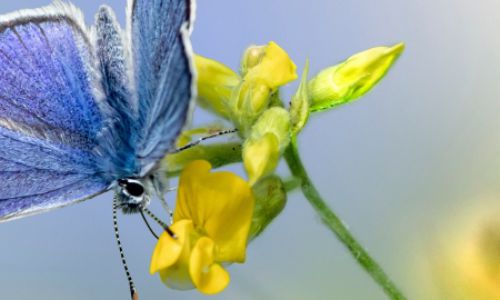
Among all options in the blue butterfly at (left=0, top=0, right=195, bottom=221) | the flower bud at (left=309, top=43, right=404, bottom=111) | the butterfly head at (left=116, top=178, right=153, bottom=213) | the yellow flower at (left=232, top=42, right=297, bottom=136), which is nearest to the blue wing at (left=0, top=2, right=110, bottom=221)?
the blue butterfly at (left=0, top=0, right=195, bottom=221)

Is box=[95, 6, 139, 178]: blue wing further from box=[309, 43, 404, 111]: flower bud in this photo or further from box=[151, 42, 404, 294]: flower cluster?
box=[309, 43, 404, 111]: flower bud

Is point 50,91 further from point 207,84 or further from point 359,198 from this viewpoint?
point 359,198

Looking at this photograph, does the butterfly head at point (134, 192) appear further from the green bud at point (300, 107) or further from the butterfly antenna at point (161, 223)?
the green bud at point (300, 107)

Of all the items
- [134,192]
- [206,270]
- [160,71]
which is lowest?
[206,270]

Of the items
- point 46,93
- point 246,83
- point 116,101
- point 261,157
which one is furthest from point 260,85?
point 46,93

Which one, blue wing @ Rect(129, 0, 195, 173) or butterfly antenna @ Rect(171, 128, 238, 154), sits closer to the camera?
blue wing @ Rect(129, 0, 195, 173)

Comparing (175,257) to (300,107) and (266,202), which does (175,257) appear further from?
(300,107)

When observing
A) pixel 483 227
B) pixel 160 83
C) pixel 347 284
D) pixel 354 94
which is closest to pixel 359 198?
pixel 347 284
